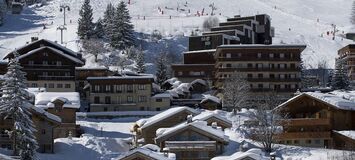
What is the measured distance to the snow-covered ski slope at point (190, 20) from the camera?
139000 millimetres

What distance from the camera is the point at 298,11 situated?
189875mm

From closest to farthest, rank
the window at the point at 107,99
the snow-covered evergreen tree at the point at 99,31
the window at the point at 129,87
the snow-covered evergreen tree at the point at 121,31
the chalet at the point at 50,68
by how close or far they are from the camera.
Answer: the window at the point at 107,99 < the window at the point at 129,87 < the chalet at the point at 50,68 < the snow-covered evergreen tree at the point at 121,31 < the snow-covered evergreen tree at the point at 99,31

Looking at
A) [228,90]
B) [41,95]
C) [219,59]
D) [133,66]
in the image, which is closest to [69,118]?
[41,95]

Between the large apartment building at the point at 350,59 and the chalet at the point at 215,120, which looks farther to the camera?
the large apartment building at the point at 350,59

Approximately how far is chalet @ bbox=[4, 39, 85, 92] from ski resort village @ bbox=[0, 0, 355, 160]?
119mm

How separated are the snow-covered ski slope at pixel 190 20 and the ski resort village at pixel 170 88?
42 centimetres

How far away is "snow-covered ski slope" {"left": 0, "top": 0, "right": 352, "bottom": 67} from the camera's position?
456 ft

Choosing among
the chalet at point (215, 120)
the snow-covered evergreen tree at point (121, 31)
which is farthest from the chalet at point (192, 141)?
the snow-covered evergreen tree at point (121, 31)

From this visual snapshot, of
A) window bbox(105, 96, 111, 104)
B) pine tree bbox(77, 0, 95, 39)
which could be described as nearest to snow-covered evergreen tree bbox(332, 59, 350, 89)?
window bbox(105, 96, 111, 104)

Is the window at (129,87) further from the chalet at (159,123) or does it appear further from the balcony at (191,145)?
the balcony at (191,145)

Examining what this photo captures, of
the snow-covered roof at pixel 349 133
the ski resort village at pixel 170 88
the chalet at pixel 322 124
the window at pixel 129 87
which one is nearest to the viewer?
the ski resort village at pixel 170 88

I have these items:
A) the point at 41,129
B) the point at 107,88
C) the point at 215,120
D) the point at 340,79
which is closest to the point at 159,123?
the point at 215,120

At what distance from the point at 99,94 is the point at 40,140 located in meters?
22.6

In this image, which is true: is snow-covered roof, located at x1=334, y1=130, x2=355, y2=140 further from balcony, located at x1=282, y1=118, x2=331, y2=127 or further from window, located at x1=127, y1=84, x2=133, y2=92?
window, located at x1=127, y1=84, x2=133, y2=92
